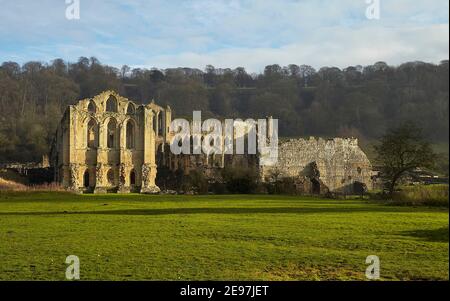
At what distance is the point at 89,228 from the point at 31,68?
65.1 meters

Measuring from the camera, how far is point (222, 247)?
10633 millimetres

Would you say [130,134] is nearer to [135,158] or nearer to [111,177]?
[135,158]

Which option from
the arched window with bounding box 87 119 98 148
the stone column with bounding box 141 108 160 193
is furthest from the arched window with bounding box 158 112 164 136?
the stone column with bounding box 141 108 160 193

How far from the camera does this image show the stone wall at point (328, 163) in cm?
5084

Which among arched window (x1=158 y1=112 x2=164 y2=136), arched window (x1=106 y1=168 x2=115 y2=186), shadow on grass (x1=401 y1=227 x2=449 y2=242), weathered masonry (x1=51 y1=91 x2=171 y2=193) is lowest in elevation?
shadow on grass (x1=401 y1=227 x2=449 y2=242)

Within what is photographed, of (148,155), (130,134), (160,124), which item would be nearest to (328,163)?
(148,155)

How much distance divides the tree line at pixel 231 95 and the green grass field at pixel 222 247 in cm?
2407

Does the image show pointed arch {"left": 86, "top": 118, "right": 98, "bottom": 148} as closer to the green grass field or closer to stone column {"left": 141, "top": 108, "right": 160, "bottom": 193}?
stone column {"left": 141, "top": 108, "right": 160, "bottom": 193}

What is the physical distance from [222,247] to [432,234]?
549 centimetres

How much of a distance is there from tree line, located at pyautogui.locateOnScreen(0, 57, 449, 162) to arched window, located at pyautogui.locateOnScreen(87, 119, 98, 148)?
12918 mm

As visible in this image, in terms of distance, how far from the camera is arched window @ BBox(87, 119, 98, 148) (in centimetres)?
4956

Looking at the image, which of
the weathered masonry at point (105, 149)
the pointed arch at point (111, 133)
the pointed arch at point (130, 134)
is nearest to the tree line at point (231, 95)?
the pointed arch at point (111, 133)
